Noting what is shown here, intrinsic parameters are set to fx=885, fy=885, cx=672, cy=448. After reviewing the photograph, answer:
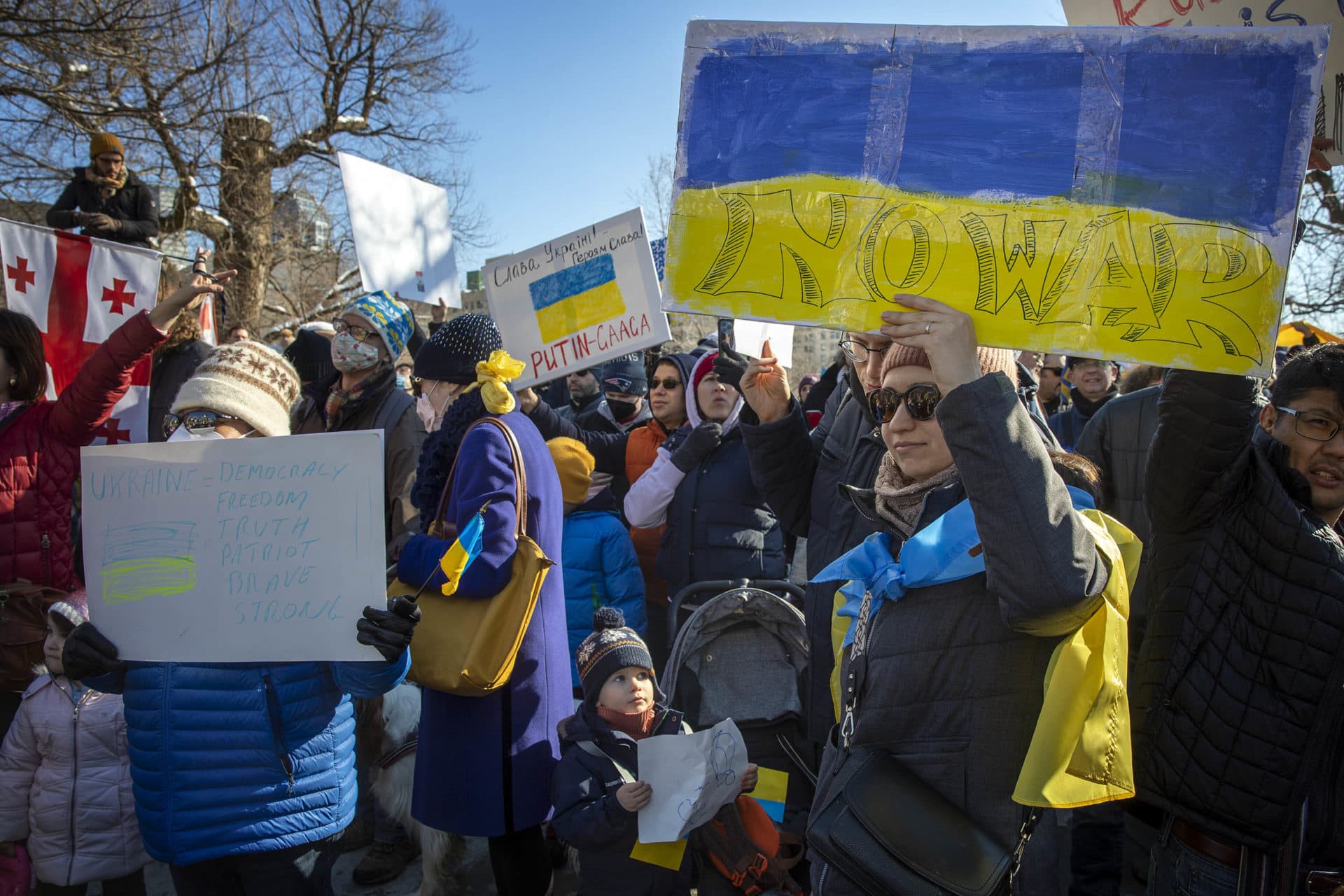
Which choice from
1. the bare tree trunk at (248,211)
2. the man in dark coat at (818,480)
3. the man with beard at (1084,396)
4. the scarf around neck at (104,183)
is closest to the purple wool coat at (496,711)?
the man in dark coat at (818,480)

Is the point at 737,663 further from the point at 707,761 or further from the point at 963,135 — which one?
the point at 963,135

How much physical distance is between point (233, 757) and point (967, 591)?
6.60 ft

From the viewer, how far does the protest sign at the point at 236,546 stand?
2301mm

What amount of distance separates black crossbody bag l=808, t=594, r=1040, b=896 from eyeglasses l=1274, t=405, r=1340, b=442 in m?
1.38

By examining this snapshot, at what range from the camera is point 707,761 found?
9.44 feet

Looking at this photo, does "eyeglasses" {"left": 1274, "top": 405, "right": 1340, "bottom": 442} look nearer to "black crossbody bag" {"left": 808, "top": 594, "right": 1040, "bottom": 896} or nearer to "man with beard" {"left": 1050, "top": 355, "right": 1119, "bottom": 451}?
"black crossbody bag" {"left": 808, "top": 594, "right": 1040, "bottom": 896}

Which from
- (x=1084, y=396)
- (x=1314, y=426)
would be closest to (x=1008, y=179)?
(x=1314, y=426)

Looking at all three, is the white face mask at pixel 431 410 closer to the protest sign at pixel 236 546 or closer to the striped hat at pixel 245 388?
the striped hat at pixel 245 388

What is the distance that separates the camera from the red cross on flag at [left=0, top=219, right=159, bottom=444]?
418 cm

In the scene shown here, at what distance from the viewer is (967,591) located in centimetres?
179

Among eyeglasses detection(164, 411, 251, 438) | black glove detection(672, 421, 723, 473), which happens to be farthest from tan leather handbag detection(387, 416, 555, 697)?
black glove detection(672, 421, 723, 473)

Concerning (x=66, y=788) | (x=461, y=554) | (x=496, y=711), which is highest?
(x=461, y=554)

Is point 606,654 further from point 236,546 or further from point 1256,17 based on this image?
point 1256,17

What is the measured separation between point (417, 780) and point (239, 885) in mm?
634
